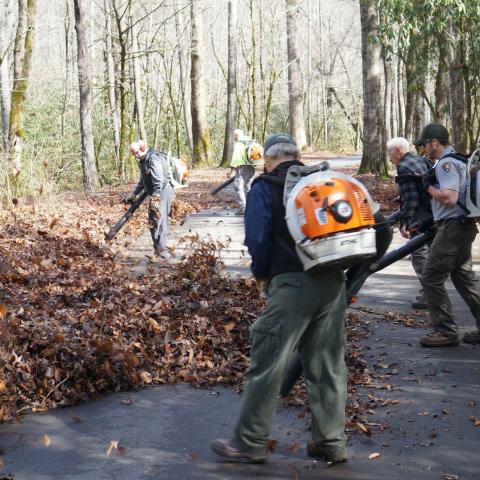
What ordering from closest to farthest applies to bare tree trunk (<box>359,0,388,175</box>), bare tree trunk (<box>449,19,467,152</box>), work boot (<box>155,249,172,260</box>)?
work boot (<box>155,249,172,260</box>) < bare tree trunk (<box>449,19,467,152</box>) < bare tree trunk (<box>359,0,388,175</box>)

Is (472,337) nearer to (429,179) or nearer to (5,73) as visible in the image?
(429,179)

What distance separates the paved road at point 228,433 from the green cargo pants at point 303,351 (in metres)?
0.28

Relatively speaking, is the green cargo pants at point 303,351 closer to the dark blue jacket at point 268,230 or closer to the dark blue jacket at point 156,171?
the dark blue jacket at point 268,230

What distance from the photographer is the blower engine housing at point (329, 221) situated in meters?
4.23

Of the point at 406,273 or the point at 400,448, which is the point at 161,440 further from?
the point at 406,273

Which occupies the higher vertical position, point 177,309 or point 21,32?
point 21,32

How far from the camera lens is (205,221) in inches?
647

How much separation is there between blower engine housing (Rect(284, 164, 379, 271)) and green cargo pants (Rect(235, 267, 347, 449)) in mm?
214

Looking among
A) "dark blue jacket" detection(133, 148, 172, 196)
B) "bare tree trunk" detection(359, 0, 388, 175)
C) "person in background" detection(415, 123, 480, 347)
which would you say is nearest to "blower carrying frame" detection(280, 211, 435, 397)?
"person in background" detection(415, 123, 480, 347)

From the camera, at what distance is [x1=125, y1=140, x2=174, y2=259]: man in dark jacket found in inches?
477

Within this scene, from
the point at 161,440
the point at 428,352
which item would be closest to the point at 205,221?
the point at 428,352

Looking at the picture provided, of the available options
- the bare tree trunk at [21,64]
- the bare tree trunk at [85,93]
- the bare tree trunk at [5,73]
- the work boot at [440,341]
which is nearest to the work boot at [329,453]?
the work boot at [440,341]

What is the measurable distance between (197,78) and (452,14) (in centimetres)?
1668

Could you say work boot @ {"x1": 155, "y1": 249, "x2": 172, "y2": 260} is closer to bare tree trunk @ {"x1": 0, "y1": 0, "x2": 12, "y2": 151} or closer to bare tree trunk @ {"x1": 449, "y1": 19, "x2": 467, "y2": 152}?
bare tree trunk @ {"x1": 449, "y1": 19, "x2": 467, "y2": 152}
